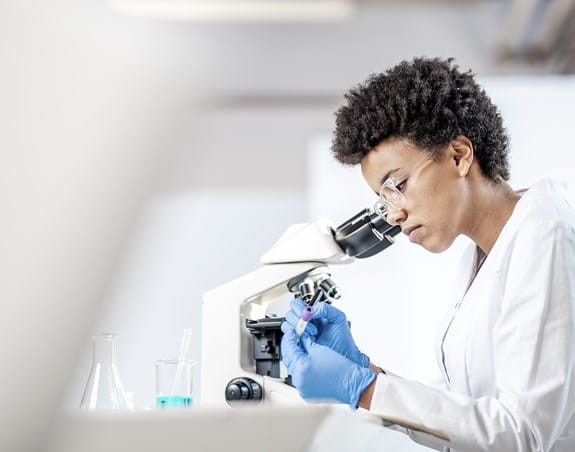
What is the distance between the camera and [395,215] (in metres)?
1.52

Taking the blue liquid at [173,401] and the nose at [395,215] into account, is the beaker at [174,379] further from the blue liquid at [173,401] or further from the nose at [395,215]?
the nose at [395,215]

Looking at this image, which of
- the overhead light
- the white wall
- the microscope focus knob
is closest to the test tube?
the microscope focus knob

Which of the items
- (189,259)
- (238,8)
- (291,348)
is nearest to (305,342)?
(291,348)

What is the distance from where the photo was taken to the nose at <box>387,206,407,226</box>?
152 cm

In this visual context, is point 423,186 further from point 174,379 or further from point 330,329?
point 174,379

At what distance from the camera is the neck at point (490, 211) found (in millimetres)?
1566

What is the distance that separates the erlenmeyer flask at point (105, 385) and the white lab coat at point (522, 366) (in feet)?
2.02

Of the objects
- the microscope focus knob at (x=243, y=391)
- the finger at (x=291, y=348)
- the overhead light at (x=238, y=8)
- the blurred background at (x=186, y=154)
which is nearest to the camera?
the blurred background at (x=186, y=154)

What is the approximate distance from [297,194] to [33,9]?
3465mm

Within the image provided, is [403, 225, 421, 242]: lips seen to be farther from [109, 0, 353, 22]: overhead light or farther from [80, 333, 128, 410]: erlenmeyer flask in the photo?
[109, 0, 353, 22]: overhead light

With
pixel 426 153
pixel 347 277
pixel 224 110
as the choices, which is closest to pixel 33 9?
pixel 426 153

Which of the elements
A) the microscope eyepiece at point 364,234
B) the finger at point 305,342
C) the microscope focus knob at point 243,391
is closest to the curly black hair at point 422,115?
the microscope eyepiece at point 364,234

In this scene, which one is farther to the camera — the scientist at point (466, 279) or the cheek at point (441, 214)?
the cheek at point (441, 214)

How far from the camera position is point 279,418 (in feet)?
1.92
